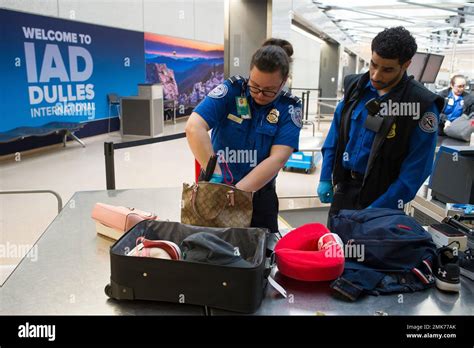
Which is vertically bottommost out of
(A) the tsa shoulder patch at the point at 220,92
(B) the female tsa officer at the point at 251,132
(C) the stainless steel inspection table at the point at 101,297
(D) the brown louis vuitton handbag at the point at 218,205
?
(C) the stainless steel inspection table at the point at 101,297

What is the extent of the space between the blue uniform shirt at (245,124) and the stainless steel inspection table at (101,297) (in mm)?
650

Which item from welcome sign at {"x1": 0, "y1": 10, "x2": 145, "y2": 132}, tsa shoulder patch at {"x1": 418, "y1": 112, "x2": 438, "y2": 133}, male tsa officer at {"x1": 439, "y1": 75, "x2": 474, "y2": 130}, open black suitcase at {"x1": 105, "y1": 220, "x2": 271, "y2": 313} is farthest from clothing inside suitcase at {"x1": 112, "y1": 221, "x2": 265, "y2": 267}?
welcome sign at {"x1": 0, "y1": 10, "x2": 145, "y2": 132}

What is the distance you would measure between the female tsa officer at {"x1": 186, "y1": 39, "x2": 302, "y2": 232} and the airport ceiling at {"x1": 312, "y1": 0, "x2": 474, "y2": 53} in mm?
10391

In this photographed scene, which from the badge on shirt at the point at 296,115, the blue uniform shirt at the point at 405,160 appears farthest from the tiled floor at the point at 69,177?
the blue uniform shirt at the point at 405,160

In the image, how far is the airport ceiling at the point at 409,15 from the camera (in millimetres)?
11805

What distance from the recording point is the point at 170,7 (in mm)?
11078

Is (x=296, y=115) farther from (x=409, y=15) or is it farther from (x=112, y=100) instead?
(x=409, y=15)

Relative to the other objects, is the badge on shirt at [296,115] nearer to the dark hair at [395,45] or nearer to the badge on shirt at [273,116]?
the badge on shirt at [273,116]

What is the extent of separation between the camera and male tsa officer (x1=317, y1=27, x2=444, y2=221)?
1.86 metres

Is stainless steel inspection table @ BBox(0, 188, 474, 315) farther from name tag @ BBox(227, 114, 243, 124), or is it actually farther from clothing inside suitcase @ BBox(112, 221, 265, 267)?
name tag @ BBox(227, 114, 243, 124)

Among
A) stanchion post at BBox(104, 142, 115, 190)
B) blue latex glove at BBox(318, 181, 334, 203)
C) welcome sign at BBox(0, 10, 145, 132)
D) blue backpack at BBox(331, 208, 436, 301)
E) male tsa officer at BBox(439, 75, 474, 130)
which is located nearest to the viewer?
blue backpack at BBox(331, 208, 436, 301)

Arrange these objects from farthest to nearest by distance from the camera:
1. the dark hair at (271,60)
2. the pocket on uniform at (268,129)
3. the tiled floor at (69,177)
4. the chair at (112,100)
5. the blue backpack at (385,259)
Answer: the chair at (112,100) → the tiled floor at (69,177) → the pocket on uniform at (268,129) → the dark hair at (271,60) → the blue backpack at (385,259)

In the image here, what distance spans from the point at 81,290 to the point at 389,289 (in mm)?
1043

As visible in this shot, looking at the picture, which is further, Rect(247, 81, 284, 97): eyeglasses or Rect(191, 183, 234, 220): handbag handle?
Rect(247, 81, 284, 97): eyeglasses
